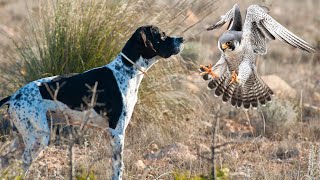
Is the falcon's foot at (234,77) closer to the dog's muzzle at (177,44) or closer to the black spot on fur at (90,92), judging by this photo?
the dog's muzzle at (177,44)

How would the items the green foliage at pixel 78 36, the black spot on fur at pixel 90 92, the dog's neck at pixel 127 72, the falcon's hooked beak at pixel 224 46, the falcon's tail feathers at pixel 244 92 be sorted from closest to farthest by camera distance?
the black spot on fur at pixel 90 92, the dog's neck at pixel 127 72, the falcon's hooked beak at pixel 224 46, the falcon's tail feathers at pixel 244 92, the green foliage at pixel 78 36

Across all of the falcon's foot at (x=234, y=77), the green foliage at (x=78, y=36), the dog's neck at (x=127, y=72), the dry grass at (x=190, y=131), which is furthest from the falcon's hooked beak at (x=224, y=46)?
the green foliage at (x=78, y=36)

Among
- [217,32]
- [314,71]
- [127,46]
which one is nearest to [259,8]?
[127,46]

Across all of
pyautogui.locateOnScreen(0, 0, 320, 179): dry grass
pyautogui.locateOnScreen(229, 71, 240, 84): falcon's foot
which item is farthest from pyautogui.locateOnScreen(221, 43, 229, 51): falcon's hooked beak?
pyautogui.locateOnScreen(0, 0, 320, 179): dry grass

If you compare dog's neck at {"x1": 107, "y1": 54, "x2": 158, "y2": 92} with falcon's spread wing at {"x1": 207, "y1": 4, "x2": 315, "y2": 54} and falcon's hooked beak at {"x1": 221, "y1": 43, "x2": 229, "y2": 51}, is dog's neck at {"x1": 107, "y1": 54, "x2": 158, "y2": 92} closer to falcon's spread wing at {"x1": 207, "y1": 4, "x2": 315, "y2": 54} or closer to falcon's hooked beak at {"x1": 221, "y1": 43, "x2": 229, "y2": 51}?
falcon's hooked beak at {"x1": 221, "y1": 43, "x2": 229, "y2": 51}

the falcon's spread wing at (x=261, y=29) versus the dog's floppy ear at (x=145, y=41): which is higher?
the falcon's spread wing at (x=261, y=29)

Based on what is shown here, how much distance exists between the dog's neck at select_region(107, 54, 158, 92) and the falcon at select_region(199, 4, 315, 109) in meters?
1.00

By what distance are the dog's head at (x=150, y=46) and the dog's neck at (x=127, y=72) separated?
0.05 metres

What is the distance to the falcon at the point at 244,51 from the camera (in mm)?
7668

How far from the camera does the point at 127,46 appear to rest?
707 cm

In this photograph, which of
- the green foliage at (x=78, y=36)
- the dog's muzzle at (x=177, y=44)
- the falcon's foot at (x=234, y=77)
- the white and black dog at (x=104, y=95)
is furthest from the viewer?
the green foliage at (x=78, y=36)

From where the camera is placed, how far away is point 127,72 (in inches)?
275

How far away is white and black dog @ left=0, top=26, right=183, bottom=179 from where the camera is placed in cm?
663

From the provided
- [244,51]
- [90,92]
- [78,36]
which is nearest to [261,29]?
[244,51]
